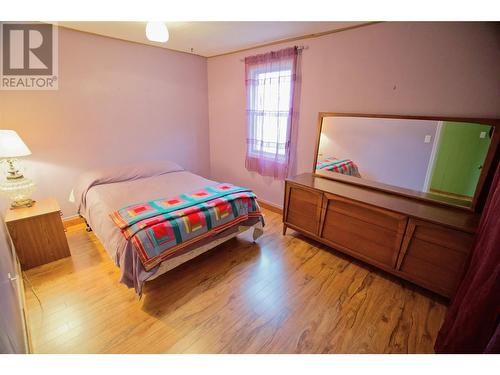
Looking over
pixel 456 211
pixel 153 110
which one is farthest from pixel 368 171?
pixel 153 110

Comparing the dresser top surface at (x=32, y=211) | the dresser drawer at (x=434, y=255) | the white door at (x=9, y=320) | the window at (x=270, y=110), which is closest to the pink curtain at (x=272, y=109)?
the window at (x=270, y=110)

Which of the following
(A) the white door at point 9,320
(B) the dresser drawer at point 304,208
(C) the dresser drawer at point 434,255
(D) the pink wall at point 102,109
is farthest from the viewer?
(D) the pink wall at point 102,109

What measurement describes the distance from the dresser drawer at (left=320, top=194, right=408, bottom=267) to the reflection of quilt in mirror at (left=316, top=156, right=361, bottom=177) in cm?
47

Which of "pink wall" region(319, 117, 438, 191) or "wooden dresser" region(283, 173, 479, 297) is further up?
"pink wall" region(319, 117, 438, 191)

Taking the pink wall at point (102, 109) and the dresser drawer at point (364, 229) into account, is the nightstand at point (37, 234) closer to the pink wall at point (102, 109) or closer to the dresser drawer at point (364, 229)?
the pink wall at point (102, 109)

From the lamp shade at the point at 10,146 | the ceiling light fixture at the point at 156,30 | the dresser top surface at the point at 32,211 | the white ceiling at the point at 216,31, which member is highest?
A: the white ceiling at the point at 216,31

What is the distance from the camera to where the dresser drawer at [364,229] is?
1.76 metres

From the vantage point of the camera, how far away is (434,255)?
160 centimetres

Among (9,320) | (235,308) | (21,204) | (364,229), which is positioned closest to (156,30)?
(9,320)

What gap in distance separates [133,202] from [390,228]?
2.23m

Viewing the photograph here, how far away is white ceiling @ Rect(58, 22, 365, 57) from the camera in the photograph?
2100 mm

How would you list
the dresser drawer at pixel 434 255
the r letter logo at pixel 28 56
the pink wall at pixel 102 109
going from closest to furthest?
the dresser drawer at pixel 434 255 → the r letter logo at pixel 28 56 → the pink wall at pixel 102 109

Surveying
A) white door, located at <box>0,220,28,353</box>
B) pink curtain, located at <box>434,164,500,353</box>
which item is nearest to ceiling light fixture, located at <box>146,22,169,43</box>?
white door, located at <box>0,220,28,353</box>

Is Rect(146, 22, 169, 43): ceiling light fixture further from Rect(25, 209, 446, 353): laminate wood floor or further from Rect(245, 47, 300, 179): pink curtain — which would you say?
Rect(25, 209, 446, 353): laminate wood floor
